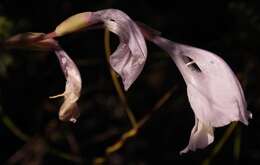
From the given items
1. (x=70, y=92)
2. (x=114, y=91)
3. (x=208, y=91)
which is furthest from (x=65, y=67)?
(x=114, y=91)

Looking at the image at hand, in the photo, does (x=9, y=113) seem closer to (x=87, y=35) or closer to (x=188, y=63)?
(x=87, y=35)

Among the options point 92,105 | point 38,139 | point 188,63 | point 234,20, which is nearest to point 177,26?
point 234,20

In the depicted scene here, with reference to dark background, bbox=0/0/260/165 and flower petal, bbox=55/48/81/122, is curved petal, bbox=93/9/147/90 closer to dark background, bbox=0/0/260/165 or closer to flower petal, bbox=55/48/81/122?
flower petal, bbox=55/48/81/122

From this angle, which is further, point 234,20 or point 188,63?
point 234,20

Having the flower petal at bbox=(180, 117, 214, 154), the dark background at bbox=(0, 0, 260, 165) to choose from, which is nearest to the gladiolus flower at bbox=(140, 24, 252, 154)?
the flower petal at bbox=(180, 117, 214, 154)

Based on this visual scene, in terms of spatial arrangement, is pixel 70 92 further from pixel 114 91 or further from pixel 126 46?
pixel 114 91
